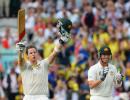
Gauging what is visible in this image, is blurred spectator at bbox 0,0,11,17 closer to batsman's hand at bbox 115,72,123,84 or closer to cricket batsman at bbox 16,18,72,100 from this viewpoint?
cricket batsman at bbox 16,18,72,100

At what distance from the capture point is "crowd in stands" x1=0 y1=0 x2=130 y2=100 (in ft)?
74.1

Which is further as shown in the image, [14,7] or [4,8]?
[4,8]

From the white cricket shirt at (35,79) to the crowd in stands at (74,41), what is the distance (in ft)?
20.7

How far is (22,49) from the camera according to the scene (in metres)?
14.7

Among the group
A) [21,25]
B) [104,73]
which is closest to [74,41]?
[21,25]

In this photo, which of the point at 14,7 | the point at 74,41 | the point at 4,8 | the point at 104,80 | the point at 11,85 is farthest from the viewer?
the point at 4,8

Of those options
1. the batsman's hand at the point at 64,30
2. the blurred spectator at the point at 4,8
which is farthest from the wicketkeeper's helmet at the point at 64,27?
the blurred spectator at the point at 4,8

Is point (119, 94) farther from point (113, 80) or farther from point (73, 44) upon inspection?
point (113, 80)

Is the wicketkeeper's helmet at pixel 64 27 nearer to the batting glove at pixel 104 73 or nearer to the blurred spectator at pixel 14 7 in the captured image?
the batting glove at pixel 104 73

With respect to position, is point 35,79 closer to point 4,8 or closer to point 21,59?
point 21,59

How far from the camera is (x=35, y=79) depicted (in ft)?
49.0

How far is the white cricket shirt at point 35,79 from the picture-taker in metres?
14.9

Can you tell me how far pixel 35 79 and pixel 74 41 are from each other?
32.9 feet

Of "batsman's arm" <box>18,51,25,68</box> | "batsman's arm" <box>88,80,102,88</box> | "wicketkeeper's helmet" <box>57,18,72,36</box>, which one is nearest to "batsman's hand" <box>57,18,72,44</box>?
"wicketkeeper's helmet" <box>57,18,72,36</box>
